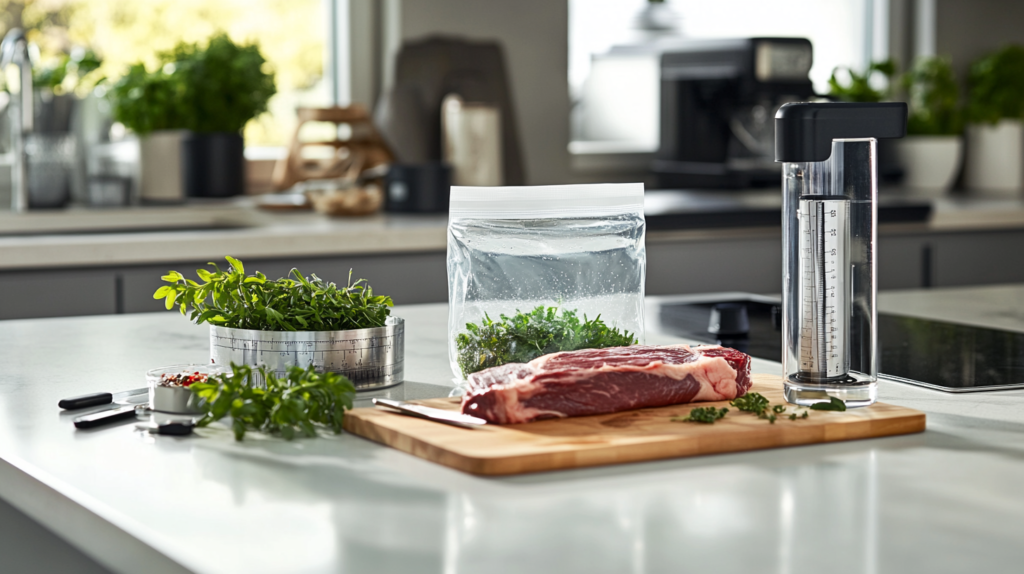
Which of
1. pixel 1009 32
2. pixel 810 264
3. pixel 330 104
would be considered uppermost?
pixel 1009 32

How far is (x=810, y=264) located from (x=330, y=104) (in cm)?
244

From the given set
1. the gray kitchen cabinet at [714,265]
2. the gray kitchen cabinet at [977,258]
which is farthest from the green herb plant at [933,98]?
the gray kitchen cabinet at [714,265]

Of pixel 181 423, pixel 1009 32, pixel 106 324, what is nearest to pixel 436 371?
pixel 181 423

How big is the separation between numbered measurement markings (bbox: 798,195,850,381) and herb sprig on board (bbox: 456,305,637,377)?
0.51ft

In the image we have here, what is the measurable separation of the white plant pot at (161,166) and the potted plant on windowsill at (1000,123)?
95.4 inches

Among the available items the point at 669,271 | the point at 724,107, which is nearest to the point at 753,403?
the point at 669,271

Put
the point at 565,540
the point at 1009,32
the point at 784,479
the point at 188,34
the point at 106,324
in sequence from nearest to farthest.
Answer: the point at 565,540, the point at 784,479, the point at 106,324, the point at 188,34, the point at 1009,32

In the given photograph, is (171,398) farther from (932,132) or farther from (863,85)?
Answer: (932,132)

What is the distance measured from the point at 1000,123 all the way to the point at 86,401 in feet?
11.1

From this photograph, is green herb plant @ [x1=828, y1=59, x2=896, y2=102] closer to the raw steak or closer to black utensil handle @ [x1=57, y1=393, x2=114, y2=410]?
the raw steak

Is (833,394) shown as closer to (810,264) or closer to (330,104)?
(810,264)

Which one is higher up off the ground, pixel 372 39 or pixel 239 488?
pixel 372 39

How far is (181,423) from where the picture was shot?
828 millimetres

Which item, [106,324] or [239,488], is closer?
[239,488]
